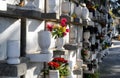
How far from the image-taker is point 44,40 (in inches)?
238

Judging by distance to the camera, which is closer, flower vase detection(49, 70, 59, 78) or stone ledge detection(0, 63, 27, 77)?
stone ledge detection(0, 63, 27, 77)

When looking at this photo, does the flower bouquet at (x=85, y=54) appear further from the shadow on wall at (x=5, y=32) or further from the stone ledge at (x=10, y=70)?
the stone ledge at (x=10, y=70)

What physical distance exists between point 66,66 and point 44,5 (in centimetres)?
133

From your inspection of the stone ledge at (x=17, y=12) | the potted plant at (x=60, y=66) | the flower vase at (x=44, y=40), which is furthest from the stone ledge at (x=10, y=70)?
the potted plant at (x=60, y=66)

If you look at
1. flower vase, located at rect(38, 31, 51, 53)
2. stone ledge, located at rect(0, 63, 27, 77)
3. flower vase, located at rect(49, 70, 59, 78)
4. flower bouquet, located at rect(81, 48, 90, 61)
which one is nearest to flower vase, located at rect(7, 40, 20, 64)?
stone ledge, located at rect(0, 63, 27, 77)

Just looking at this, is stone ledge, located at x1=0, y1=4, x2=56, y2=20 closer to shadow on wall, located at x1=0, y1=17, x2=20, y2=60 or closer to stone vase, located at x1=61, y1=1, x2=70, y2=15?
shadow on wall, located at x1=0, y1=17, x2=20, y2=60

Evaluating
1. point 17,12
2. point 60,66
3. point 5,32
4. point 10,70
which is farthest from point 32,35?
point 10,70

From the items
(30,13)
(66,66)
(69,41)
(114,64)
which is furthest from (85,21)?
(114,64)

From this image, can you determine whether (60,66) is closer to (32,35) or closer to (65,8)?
(32,35)

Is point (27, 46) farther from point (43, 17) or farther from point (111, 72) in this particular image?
point (111, 72)

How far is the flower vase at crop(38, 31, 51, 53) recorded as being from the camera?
5.99 meters

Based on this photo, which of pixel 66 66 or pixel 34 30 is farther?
pixel 66 66

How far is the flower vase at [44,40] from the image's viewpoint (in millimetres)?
5988

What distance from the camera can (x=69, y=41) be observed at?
34.6 ft
